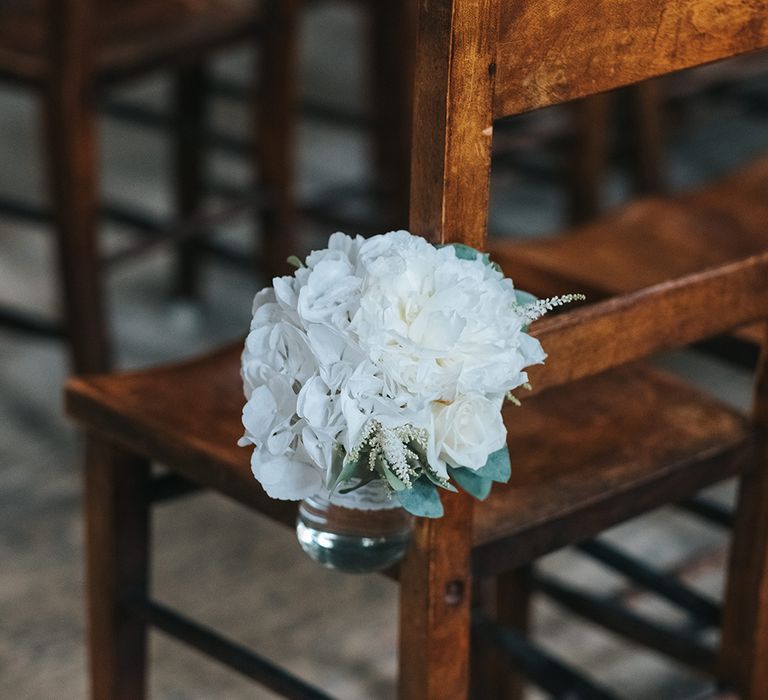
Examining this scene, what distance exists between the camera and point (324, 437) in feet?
3.45

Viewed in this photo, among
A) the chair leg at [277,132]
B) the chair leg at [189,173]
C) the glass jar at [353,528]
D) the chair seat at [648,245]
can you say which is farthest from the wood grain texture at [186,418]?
the chair leg at [189,173]

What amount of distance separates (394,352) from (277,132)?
6.19 feet

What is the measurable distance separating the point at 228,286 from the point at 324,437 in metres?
2.35

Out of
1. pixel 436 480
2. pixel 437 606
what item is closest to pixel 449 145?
pixel 436 480

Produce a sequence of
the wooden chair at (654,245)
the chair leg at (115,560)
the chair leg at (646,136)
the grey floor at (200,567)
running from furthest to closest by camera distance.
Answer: the chair leg at (646,136)
the grey floor at (200,567)
the wooden chair at (654,245)
the chair leg at (115,560)

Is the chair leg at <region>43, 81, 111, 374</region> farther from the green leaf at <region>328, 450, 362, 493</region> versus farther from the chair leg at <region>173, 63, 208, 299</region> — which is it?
the green leaf at <region>328, 450, 362, 493</region>

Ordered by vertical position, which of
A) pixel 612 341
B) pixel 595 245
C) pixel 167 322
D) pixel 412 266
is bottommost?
pixel 167 322

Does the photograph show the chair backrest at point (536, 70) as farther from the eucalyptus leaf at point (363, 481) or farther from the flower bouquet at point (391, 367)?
the eucalyptus leaf at point (363, 481)

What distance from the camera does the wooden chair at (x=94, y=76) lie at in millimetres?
2465

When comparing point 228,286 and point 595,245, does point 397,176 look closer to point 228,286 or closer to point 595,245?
point 228,286

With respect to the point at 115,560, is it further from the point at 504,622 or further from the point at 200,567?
the point at 200,567

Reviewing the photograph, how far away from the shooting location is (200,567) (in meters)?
2.35

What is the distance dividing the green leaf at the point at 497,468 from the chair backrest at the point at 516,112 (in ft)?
0.41

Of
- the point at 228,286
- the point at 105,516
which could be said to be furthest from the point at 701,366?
the point at 105,516
